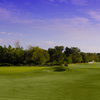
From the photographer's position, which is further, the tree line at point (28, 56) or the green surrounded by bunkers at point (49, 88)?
the tree line at point (28, 56)

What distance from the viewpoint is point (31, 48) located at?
175 ft

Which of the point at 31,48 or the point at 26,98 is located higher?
the point at 31,48

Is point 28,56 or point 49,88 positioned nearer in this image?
point 49,88

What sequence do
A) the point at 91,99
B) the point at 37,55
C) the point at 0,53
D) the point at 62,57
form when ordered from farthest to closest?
1. the point at 62,57
2. the point at 0,53
3. the point at 37,55
4. the point at 91,99

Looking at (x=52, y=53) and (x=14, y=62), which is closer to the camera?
(x=14, y=62)

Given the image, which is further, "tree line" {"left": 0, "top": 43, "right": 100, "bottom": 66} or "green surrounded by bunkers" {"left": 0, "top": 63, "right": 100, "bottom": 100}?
"tree line" {"left": 0, "top": 43, "right": 100, "bottom": 66}

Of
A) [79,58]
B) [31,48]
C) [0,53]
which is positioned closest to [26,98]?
[31,48]

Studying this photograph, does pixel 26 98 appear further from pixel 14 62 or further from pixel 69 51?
pixel 69 51

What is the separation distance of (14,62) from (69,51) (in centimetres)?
3246

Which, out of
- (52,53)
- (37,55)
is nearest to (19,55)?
(37,55)

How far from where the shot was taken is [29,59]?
169ft

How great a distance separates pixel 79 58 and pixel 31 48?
28.5 metres

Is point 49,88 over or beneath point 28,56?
beneath

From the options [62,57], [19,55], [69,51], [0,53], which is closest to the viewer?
[19,55]
